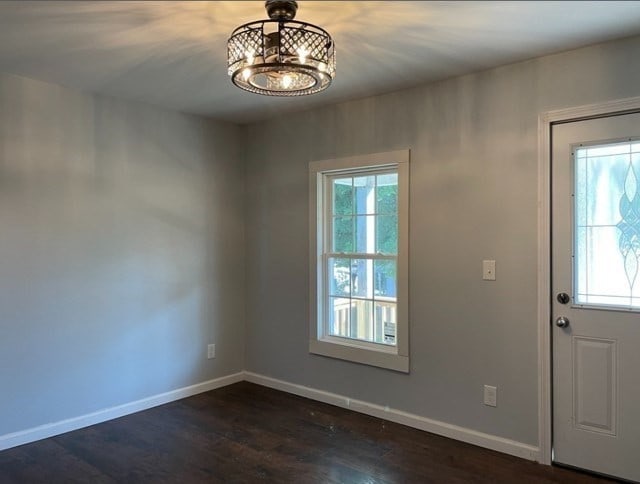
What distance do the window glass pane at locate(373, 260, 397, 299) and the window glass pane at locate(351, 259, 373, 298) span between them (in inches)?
1.9

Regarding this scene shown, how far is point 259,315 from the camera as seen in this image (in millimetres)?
4383

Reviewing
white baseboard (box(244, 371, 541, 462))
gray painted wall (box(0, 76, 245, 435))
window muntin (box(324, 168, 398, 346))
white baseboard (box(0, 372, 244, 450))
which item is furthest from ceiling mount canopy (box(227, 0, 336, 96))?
white baseboard (box(0, 372, 244, 450))

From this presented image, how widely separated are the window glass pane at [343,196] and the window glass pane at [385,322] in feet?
2.60

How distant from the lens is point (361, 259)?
149 inches

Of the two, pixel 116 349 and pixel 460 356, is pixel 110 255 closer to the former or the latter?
pixel 116 349

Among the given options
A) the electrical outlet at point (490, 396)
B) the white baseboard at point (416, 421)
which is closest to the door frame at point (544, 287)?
the white baseboard at point (416, 421)

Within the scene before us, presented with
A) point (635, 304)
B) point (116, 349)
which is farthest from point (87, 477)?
point (635, 304)

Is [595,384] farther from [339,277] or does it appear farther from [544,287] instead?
[339,277]

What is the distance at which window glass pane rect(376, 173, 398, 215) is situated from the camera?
140 inches

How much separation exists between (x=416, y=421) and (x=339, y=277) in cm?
124

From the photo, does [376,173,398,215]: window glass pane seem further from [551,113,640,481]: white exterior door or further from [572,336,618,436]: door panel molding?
[572,336,618,436]: door panel molding

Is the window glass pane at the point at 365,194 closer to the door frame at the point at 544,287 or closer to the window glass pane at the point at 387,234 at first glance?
the window glass pane at the point at 387,234

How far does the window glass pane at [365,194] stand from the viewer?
3.70 meters

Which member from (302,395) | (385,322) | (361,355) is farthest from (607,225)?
(302,395)
